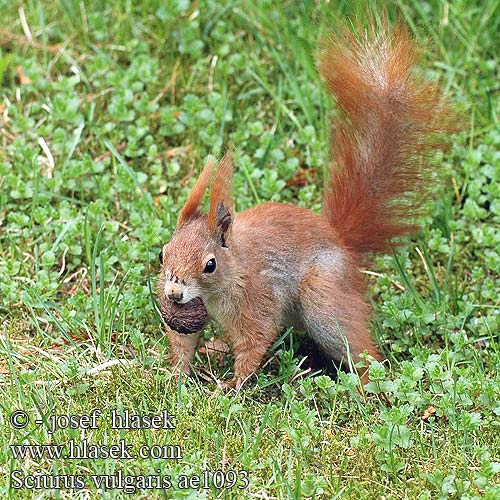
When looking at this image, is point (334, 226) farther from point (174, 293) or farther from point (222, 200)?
point (174, 293)

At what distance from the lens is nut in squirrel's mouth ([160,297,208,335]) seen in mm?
3254

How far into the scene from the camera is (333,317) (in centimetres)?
335

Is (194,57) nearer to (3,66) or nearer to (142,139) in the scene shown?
(142,139)

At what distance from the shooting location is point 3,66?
441 cm

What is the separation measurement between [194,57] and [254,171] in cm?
88

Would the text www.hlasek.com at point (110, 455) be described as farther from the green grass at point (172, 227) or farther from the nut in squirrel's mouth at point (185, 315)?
the nut in squirrel's mouth at point (185, 315)

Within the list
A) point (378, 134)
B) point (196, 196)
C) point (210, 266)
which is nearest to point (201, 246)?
point (210, 266)

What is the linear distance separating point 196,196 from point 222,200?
0.27ft

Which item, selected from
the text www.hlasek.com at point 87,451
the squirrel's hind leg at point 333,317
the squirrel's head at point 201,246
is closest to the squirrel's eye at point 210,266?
the squirrel's head at point 201,246

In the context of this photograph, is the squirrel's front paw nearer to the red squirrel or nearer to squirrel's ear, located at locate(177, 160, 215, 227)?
the red squirrel

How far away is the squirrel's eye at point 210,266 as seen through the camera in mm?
3145

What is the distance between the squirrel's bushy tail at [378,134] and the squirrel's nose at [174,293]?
0.74m

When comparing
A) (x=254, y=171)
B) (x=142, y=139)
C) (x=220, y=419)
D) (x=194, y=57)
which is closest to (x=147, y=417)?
(x=220, y=419)

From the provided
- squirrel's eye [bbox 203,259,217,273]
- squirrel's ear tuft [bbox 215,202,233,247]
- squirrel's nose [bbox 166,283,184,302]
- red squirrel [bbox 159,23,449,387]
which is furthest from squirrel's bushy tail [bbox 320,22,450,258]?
squirrel's nose [bbox 166,283,184,302]
